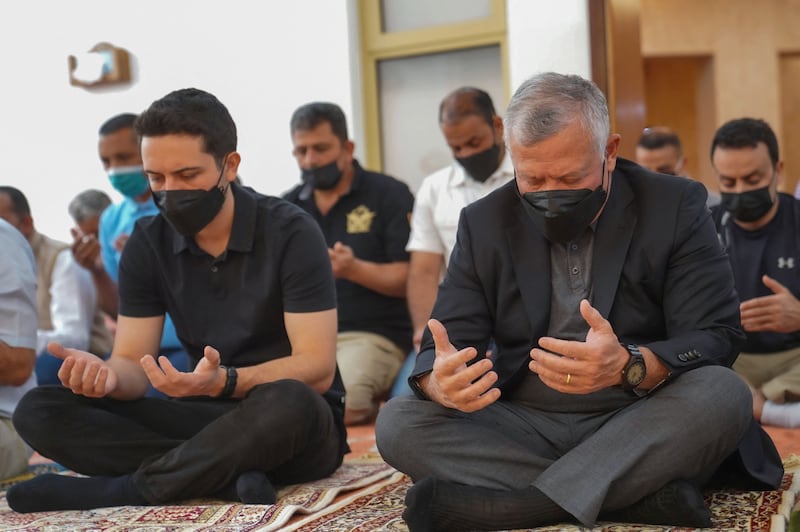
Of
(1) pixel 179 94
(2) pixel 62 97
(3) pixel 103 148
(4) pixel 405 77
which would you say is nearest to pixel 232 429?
(1) pixel 179 94

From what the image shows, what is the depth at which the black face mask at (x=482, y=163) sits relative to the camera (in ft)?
18.0

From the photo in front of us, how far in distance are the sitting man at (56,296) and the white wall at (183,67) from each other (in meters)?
2.11

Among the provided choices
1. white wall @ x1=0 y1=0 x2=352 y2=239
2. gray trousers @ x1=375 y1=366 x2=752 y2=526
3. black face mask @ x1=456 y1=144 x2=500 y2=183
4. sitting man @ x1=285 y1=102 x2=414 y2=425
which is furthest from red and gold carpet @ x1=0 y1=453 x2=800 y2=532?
white wall @ x1=0 y1=0 x2=352 y2=239

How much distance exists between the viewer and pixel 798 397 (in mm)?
4609

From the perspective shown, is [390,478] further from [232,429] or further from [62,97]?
[62,97]

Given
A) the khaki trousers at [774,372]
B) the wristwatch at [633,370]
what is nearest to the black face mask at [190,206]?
the wristwatch at [633,370]

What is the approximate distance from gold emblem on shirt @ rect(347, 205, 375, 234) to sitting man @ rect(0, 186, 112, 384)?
4.35ft

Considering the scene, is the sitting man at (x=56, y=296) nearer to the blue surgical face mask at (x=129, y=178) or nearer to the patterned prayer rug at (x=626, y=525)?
the blue surgical face mask at (x=129, y=178)

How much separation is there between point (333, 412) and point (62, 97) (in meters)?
5.48

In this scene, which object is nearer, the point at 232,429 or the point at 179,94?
the point at 232,429

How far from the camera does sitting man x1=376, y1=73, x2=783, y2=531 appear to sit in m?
2.69

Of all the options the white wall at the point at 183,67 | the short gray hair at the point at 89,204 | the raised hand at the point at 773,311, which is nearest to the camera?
the raised hand at the point at 773,311

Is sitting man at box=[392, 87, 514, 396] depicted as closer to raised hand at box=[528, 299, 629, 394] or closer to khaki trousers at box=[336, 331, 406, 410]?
khaki trousers at box=[336, 331, 406, 410]

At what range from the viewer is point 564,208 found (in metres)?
2.92
